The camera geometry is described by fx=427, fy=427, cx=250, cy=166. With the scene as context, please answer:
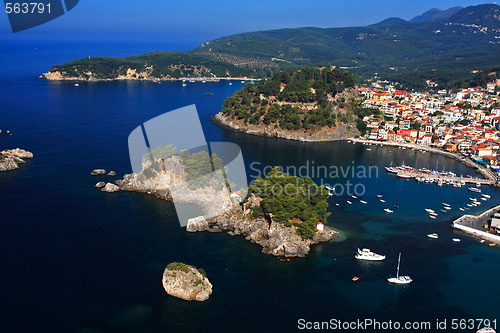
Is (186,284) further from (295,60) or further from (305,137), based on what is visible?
(295,60)

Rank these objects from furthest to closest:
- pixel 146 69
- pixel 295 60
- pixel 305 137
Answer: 1. pixel 295 60
2. pixel 146 69
3. pixel 305 137

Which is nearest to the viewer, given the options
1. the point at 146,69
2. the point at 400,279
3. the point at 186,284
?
the point at 186,284

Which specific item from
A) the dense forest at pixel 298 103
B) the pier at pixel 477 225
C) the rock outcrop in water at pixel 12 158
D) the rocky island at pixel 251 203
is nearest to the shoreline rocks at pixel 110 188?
the rocky island at pixel 251 203

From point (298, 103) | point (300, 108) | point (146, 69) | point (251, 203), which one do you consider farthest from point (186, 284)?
point (146, 69)

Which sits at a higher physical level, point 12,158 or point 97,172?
point 12,158

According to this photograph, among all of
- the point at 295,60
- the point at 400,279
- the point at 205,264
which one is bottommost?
the point at 400,279

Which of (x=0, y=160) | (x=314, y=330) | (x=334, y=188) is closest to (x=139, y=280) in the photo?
(x=314, y=330)

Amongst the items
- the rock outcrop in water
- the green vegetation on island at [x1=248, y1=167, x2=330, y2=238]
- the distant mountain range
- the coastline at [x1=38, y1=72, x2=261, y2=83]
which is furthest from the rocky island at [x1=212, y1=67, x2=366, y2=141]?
the coastline at [x1=38, y1=72, x2=261, y2=83]

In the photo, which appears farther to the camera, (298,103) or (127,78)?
(127,78)
